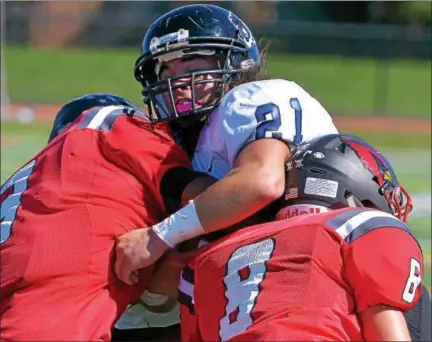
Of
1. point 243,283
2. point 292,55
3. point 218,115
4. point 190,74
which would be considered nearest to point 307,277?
point 243,283

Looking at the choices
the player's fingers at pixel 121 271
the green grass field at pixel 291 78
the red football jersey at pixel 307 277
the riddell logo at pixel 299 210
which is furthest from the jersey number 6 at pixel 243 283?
the green grass field at pixel 291 78

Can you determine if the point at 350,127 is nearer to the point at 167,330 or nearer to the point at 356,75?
the point at 356,75

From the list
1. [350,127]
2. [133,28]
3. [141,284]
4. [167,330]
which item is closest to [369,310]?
[141,284]

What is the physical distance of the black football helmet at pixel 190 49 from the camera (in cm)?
338

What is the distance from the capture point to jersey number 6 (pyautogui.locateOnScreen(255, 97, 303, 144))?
296cm

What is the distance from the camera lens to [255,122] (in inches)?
117

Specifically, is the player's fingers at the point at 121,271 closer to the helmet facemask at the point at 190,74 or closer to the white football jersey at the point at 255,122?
the white football jersey at the point at 255,122

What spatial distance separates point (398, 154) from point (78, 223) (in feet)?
32.7

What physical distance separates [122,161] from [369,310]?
102 centimetres

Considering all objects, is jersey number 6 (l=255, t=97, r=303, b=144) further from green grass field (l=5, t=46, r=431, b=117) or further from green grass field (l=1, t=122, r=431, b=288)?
green grass field (l=5, t=46, r=431, b=117)

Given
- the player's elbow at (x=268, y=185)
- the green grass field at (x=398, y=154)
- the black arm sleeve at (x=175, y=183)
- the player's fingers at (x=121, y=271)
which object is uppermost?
the player's elbow at (x=268, y=185)

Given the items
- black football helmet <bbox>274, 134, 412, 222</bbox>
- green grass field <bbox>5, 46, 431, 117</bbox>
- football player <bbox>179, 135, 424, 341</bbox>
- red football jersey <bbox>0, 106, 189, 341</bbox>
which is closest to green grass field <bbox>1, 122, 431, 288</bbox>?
black football helmet <bbox>274, 134, 412, 222</bbox>

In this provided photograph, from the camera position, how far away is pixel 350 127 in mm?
16641

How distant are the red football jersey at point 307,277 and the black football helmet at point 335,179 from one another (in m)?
0.17
